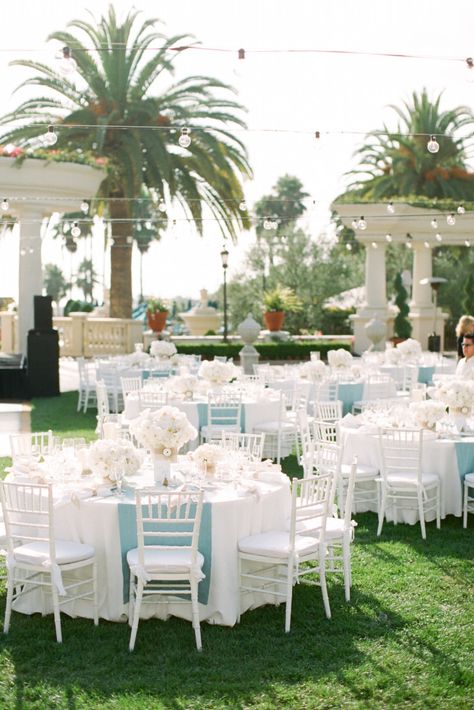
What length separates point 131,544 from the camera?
6.72 meters

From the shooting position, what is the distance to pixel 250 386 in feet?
45.5

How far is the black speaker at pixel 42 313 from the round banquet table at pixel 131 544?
13.7m

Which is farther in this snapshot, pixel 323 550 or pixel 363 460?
pixel 363 460

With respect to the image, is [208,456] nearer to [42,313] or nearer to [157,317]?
[42,313]

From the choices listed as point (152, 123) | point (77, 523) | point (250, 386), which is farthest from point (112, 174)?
point (77, 523)

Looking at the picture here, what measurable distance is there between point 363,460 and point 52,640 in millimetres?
4410

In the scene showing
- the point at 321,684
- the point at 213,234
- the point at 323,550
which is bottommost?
the point at 321,684

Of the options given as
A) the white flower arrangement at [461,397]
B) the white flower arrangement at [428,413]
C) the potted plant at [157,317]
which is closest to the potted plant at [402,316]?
the potted plant at [157,317]

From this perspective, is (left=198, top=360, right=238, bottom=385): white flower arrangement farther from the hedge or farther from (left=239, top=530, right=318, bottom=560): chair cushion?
the hedge

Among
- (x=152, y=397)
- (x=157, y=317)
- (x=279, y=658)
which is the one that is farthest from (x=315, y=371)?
(x=157, y=317)

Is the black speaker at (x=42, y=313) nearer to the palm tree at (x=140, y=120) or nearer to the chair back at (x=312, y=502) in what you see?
the palm tree at (x=140, y=120)

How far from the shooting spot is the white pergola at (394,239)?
Result: 91.6 ft

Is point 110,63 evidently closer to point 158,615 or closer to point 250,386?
point 250,386

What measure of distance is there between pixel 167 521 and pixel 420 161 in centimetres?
2749
